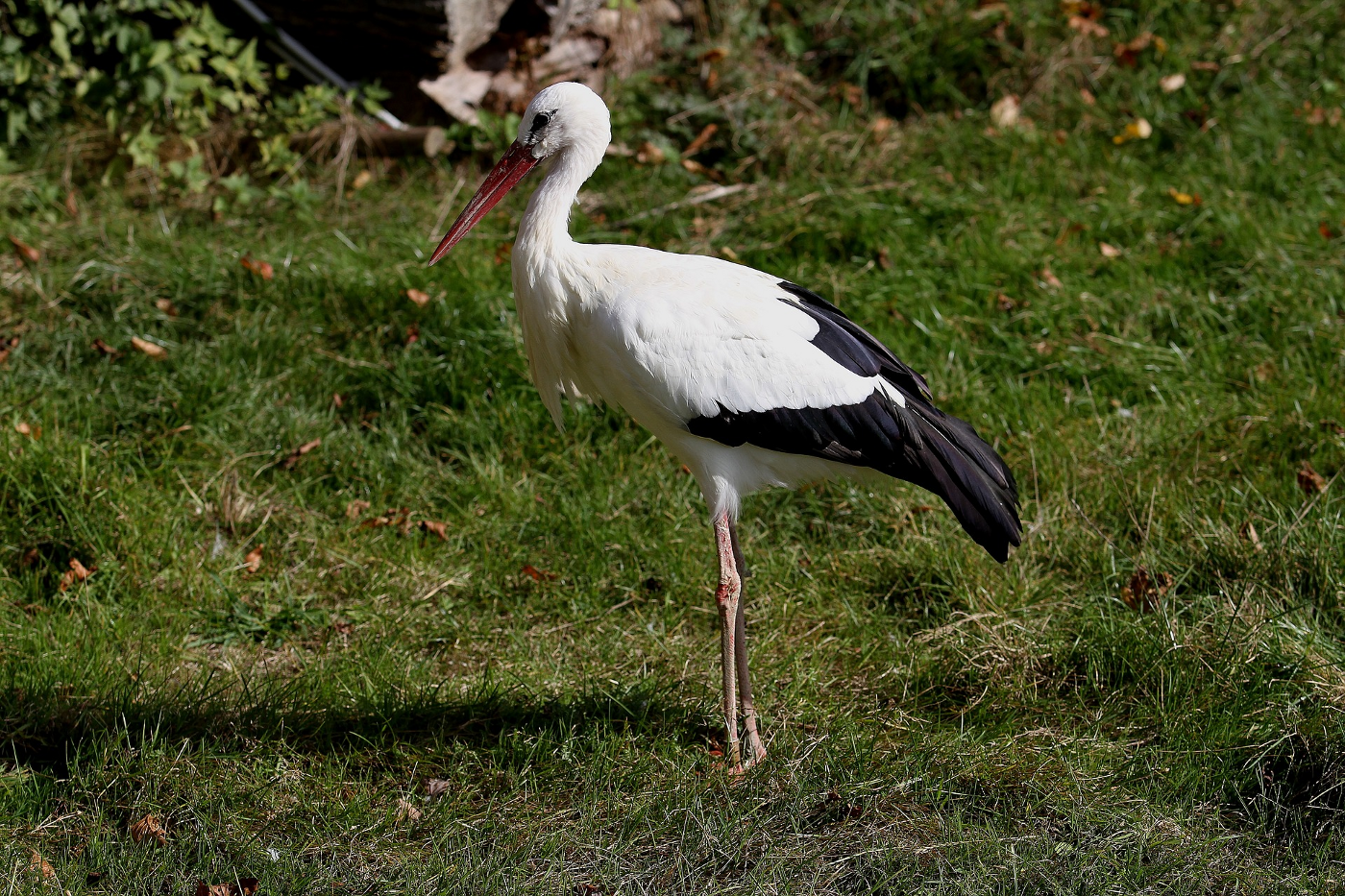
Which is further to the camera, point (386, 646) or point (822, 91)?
point (822, 91)

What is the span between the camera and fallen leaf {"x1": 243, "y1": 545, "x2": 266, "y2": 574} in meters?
3.96

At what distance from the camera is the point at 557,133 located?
3.34 m

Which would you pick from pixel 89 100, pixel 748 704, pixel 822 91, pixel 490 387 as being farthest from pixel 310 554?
pixel 822 91

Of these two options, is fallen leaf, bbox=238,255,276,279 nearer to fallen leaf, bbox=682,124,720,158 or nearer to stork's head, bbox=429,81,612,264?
stork's head, bbox=429,81,612,264

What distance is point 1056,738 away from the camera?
329 cm

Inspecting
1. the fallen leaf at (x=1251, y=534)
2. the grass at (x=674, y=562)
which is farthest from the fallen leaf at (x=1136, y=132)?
the fallen leaf at (x=1251, y=534)

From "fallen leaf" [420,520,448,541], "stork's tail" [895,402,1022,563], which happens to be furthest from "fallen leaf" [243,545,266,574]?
"stork's tail" [895,402,1022,563]

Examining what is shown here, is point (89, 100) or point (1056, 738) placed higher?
point (89, 100)

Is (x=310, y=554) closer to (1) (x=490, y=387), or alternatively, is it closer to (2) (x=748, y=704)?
(1) (x=490, y=387)

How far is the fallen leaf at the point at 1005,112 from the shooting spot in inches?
239

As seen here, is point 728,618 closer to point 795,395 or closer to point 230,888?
point 795,395

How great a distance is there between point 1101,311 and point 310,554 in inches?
124

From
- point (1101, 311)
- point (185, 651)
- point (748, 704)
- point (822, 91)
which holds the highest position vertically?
point (822, 91)

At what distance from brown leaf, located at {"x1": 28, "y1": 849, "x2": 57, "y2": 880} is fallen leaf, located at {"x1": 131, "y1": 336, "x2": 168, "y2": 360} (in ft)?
7.35
